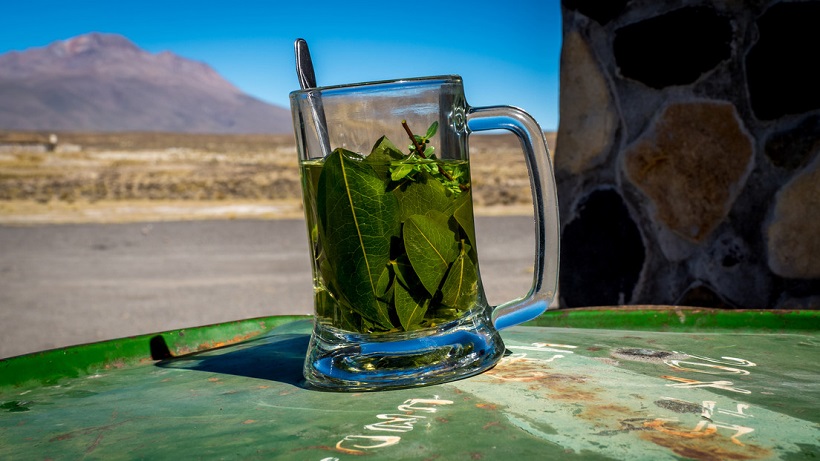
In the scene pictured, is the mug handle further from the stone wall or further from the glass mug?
the stone wall

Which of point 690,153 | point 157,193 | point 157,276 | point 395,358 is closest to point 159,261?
point 157,276

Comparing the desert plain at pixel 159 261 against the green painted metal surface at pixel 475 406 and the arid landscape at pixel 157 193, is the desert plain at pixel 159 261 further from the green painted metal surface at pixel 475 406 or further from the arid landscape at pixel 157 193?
the green painted metal surface at pixel 475 406

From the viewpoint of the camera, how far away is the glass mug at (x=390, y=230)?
2.49 feet

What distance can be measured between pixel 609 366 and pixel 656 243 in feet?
3.81

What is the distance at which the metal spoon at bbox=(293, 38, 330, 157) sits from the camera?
2.58 ft

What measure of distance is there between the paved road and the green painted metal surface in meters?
2.80

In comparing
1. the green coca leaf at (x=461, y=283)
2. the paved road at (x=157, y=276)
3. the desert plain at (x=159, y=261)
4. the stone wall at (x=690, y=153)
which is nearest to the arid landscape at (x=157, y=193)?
the desert plain at (x=159, y=261)

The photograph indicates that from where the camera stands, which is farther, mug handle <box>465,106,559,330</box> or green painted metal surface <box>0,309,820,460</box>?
mug handle <box>465,106,559,330</box>

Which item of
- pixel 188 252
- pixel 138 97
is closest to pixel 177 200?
pixel 188 252

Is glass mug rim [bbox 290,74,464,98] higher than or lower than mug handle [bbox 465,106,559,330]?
higher

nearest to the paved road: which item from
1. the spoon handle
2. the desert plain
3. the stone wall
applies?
the desert plain

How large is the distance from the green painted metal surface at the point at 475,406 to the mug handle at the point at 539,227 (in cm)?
6

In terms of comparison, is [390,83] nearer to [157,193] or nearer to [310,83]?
[310,83]

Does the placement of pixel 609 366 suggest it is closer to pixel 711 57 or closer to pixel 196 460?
pixel 196 460
